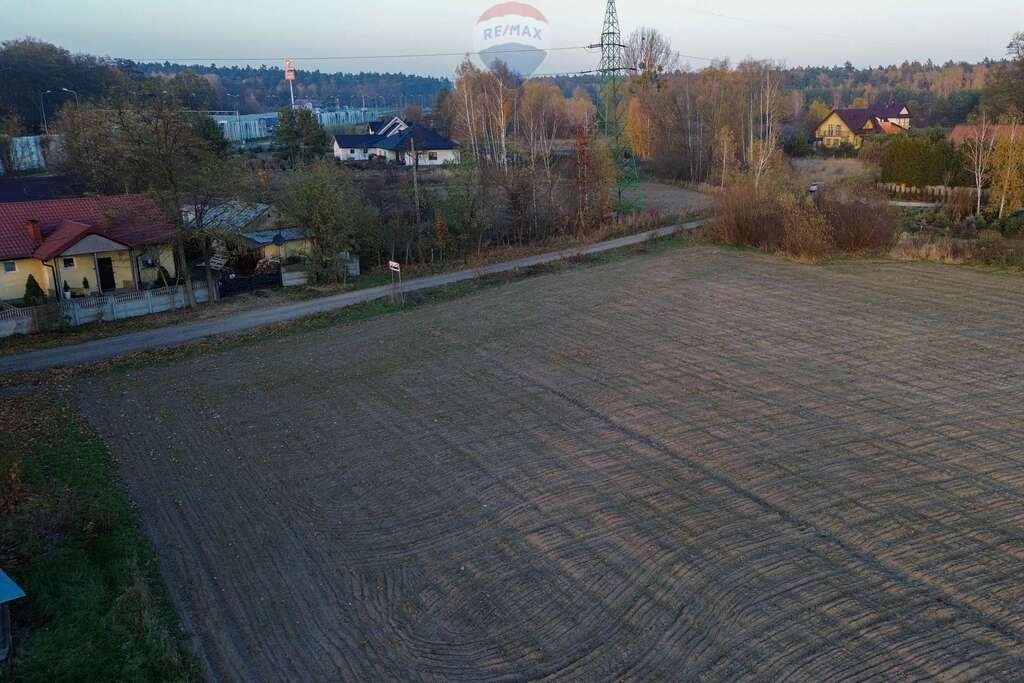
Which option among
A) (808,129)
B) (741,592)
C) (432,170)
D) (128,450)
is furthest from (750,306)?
(808,129)

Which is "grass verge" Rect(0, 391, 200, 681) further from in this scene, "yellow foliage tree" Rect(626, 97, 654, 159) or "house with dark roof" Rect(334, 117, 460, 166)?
"yellow foliage tree" Rect(626, 97, 654, 159)

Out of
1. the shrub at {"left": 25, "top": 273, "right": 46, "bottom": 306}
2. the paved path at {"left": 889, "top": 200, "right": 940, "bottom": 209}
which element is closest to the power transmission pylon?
the paved path at {"left": 889, "top": 200, "right": 940, "bottom": 209}

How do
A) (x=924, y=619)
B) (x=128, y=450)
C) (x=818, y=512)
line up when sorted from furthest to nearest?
(x=128, y=450) → (x=818, y=512) → (x=924, y=619)

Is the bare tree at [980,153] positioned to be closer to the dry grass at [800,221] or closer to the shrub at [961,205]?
the shrub at [961,205]

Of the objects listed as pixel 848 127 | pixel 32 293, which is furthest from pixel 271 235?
pixel 848 127

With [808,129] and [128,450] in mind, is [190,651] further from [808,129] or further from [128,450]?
[808,129]

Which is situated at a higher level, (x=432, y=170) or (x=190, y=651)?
(x=432, y=170)

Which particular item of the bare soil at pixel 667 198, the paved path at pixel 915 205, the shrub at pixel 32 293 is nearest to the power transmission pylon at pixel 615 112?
the bare soil at pixel 667 198
